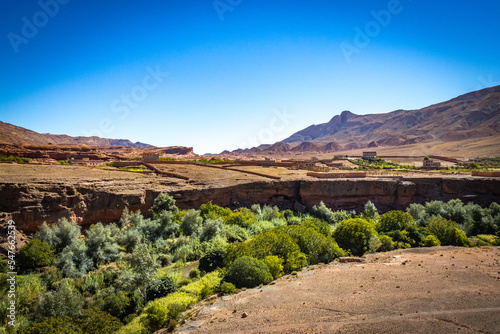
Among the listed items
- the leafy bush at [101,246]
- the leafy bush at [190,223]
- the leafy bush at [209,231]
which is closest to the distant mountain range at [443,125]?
the leafy bush at [209,231]

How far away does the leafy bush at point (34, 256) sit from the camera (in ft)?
48.0

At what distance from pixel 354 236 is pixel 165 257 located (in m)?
12.5

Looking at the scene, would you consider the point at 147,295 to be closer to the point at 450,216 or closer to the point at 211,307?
the point at 211,307

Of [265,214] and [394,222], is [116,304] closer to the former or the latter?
[265,214]

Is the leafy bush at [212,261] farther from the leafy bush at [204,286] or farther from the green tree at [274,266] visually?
the green tree at [274,266]

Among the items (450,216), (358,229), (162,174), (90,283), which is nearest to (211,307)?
(90,283)

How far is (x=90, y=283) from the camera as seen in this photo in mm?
14055

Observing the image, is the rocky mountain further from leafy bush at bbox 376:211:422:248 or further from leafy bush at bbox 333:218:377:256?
leafy bush at bbox 333:218:377:256

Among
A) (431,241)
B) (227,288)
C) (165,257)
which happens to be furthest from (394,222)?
(165,257)

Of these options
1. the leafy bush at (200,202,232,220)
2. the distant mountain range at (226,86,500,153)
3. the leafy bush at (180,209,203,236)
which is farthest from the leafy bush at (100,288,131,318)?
the distant mountain range at (226,86,500,153)

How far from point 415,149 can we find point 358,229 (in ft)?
283

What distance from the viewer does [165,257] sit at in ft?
57.7

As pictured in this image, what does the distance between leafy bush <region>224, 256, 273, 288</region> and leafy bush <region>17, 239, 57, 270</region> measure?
10.2m

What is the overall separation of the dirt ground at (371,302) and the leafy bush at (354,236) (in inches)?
193
